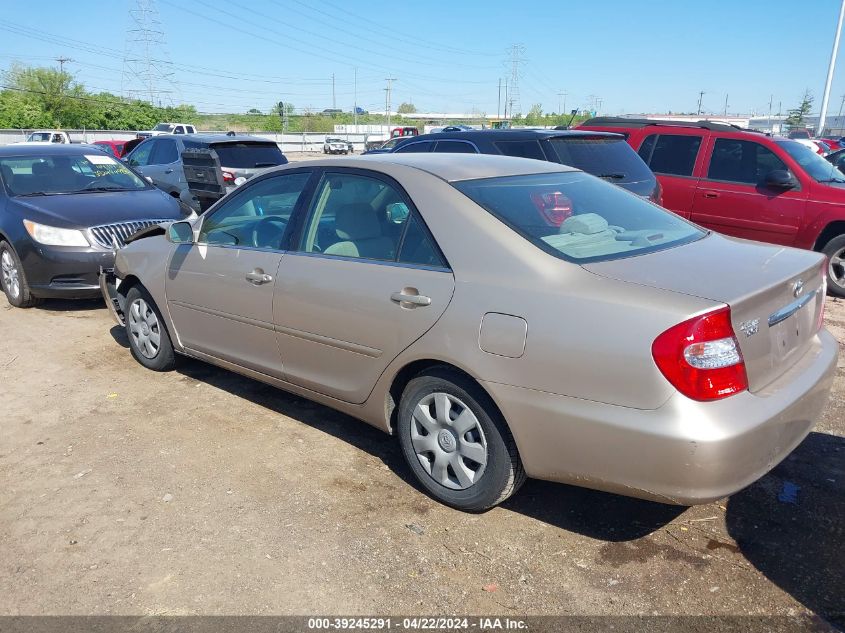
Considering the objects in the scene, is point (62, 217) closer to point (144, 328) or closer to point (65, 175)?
point (65, 175)

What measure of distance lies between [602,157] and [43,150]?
6350mm

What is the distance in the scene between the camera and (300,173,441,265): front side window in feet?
11.4

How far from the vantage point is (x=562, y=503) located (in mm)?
3492

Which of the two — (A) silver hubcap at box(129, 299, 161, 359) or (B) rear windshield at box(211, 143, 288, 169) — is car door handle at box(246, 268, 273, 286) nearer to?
(A) silver hubcap at box(129, 299, 161, 359)

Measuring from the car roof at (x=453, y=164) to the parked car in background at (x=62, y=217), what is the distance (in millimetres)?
3536

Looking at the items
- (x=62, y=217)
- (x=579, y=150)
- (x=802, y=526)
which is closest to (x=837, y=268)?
(x=579, y=150)

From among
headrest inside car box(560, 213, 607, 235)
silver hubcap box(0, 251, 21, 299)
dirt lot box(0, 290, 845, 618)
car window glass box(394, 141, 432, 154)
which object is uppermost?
car window glass box(394, 141, 432, 154)

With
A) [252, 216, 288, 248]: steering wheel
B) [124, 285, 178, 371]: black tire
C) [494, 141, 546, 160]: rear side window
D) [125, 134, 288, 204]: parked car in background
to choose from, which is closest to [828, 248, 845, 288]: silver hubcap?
[494, 141, 546, 160]: rear side window

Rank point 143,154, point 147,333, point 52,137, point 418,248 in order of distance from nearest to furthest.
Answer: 1. point 418,248
2. point 147,333
3. point 143,154
4. point 52,137

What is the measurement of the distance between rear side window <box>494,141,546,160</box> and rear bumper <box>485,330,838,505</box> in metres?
4.32

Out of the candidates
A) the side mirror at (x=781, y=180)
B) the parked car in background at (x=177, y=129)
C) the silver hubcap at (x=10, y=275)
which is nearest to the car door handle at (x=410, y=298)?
the silver hubcap at (x=10, y=275)

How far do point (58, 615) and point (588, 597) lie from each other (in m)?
2.08

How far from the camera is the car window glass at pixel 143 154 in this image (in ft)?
41.7

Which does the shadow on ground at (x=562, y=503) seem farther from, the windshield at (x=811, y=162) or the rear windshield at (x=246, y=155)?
the rear windshield at (x=246, y=155)
